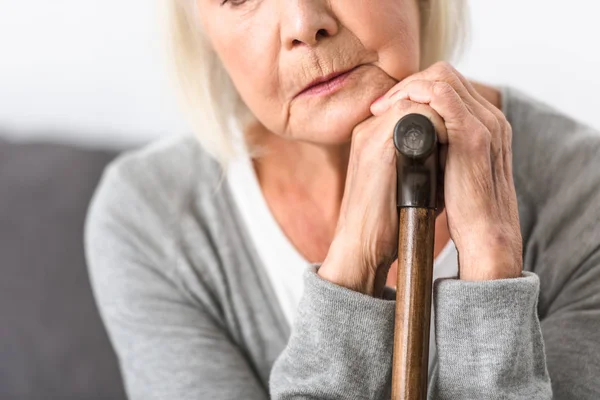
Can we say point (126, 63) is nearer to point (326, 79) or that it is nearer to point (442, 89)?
point (326, 79)

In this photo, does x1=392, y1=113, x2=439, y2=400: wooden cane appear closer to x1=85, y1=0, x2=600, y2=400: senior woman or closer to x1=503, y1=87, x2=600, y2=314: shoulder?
x1=85, y1=0, x2=600, y2=400: senior woman

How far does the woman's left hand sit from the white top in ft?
1.20

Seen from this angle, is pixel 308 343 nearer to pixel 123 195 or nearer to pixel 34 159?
pixel 123 195

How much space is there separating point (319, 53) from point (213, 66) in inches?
13.5

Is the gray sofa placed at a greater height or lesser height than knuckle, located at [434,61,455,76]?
lesser

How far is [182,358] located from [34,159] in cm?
86

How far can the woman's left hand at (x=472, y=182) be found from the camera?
2.60ft

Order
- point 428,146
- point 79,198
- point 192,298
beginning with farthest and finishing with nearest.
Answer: point 79,198 → point 192,298 → point 428,146

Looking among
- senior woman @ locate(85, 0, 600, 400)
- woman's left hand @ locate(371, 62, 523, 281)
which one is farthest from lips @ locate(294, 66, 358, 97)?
woman's left hand @ locate(371, 62, 523, 281)

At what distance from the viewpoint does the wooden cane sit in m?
0.72

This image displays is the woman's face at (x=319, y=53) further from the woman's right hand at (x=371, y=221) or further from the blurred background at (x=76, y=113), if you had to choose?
the blurred background at (x=76, y=113)

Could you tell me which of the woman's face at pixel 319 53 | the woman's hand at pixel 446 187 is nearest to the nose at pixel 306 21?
the woman's face at pixel 319 53

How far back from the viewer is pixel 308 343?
86 centimetres

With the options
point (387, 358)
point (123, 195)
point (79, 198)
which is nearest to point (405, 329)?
point (387, 358)
